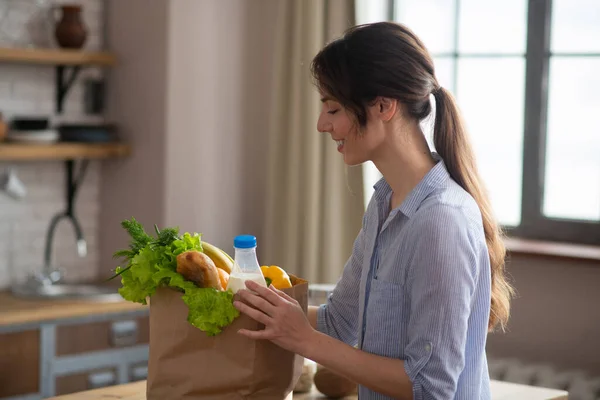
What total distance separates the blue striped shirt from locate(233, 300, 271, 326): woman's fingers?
0.21m

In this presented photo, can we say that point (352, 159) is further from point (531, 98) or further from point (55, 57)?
point (55, 57)

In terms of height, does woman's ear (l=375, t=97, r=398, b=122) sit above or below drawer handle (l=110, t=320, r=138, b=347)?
above

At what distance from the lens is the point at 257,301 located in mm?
1574

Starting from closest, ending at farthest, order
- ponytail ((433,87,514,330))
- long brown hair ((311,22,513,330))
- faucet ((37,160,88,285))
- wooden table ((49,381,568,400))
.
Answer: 1. long brown hair ((311,22,513,330))
2. ponytail ((433,87,514,330))
3. wooden table ((49,381,568,400))
4. faucet ((37,160,88,285))

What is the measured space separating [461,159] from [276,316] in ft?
1.55

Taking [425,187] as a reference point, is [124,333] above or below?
below

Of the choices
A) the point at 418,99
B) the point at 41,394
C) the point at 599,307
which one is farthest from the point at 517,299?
the point at 418,99

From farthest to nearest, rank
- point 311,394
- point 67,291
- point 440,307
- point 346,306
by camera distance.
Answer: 1. point 67,291
2. point 311,394
3. point 346,306
4. point 440,307

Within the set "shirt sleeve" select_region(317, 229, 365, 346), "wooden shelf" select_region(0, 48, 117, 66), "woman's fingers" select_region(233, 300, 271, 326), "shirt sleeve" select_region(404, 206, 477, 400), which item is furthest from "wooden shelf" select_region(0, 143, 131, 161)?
"shirt sleeve" select_region(404, 206, 477, 400)

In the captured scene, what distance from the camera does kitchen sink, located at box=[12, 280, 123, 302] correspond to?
3.60 m

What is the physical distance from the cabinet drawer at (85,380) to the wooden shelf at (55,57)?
1220 mm

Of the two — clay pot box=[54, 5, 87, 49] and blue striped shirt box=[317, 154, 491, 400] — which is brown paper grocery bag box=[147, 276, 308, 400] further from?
clay pot box=[54, 5, 87, 49]

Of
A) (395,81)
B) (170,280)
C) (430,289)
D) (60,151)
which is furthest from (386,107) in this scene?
(60,151)

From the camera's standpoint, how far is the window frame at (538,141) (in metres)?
3.64
